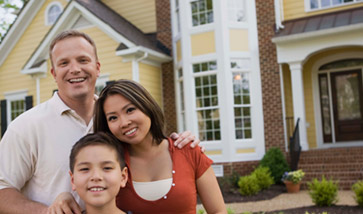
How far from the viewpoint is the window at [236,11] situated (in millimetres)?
Answer: 11734

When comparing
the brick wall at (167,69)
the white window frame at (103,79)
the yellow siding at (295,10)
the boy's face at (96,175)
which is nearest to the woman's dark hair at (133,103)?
the boy's face at (96,175)

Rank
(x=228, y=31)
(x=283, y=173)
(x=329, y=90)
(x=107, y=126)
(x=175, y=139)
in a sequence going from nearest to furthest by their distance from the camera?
(x=107, y=126), (x=175, y=139), (x=283, y=173), (x=228, y=31), (x=329, y=90)

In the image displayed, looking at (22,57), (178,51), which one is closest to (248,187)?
(178,51)

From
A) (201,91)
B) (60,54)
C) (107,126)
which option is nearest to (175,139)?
(107,126)

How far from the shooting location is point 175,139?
7.98ft

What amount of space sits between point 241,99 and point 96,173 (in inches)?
387

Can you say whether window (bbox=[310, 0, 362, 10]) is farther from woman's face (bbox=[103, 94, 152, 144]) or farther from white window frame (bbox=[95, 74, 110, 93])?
woman's face (bbox=[103, 94, 152, 144])

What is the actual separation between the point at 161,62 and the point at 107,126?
10808 millimetres

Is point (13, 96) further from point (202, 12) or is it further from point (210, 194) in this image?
point (210, 194)

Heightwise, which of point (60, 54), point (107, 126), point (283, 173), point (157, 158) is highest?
point (60, 54)

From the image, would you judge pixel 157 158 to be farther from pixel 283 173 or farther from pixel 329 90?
pixel 329 90

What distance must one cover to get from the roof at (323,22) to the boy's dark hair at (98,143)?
992 centimetres

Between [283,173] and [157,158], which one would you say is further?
[283,173]

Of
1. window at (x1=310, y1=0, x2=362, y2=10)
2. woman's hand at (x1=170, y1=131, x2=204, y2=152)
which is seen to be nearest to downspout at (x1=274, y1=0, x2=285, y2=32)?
window at (x1=310, y1=0, x2=362, y2=10)
